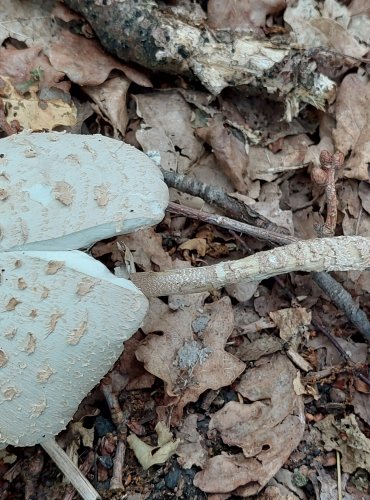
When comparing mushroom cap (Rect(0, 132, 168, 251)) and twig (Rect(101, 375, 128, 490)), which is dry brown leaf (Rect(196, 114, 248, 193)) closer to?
mushroom cap (Rect(0, 132, 168, 251))

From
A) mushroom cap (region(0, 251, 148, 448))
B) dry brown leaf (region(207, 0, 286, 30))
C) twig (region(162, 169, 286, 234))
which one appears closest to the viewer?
mushroom cap (region(0, 251, 148, 448))

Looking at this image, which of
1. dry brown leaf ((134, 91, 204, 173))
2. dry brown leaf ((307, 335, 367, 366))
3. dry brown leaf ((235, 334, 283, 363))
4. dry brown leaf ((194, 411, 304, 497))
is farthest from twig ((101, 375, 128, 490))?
dry brown leaf ((134, 91, 204, 173))

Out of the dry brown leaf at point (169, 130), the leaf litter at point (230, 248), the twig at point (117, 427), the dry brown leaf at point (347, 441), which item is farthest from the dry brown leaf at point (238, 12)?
the dry brown leaf at point (347, 441)

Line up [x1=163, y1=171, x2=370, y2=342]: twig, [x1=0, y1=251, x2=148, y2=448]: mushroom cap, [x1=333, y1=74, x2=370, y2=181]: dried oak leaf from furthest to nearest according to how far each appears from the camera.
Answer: [x1=333, y1=74, x2=370, y2=181]: dried oak leaf, [x1=163, y1=171, x2=370, y2=342]: twig, [x1=0, y1=251, x2=148, y2=448]: mushroom cap

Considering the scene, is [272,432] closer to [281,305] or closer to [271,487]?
[271,487]

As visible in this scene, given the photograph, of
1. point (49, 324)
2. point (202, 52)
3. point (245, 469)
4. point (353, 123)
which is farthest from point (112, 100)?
point (245, 469)

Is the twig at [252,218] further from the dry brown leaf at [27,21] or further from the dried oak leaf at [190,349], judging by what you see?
the dry brown leaf at [27,21]

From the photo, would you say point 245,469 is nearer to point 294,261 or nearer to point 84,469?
point 84,469
